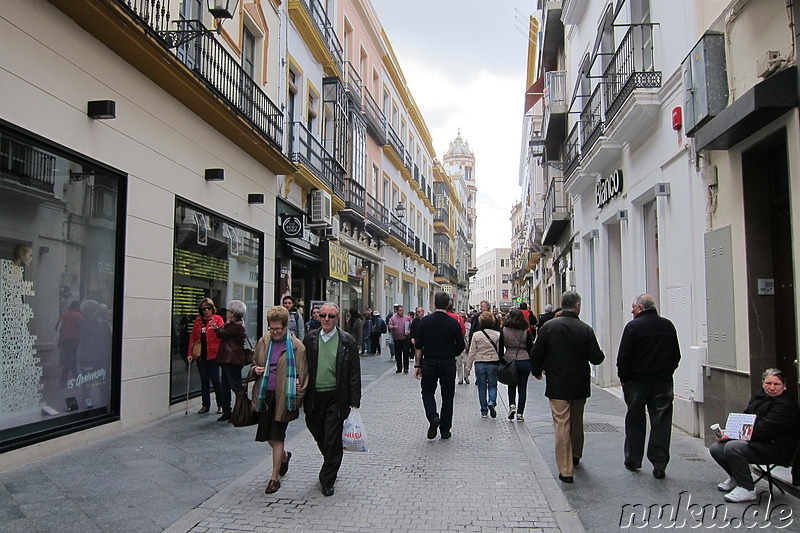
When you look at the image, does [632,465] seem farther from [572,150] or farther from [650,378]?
[572,150]

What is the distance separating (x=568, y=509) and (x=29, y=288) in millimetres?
5758

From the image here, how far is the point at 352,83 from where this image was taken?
21.6 m

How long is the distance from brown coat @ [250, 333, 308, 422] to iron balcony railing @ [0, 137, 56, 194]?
10.3 feet

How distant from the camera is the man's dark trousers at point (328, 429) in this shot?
556 cm

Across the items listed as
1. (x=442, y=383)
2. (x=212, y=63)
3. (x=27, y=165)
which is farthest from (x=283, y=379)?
(x=212, y=63)

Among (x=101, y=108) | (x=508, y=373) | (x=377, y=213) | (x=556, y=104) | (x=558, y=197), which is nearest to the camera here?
(x=101, y=108)

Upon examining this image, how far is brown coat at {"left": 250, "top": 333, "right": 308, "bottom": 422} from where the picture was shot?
5535 mm

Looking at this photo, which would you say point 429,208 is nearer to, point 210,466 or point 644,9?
point 644,9

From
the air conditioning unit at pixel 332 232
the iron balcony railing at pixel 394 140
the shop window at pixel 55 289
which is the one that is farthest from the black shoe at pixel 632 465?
the iron balcony railing at pixel 394 140

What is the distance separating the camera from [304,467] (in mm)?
6492

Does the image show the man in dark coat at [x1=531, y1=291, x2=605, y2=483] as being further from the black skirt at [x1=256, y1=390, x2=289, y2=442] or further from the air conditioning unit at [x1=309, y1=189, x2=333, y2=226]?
the air conditioning unit at [x1=309, y1=189, x2=333, y2=226]

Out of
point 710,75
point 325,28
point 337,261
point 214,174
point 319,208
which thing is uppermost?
point 325,28

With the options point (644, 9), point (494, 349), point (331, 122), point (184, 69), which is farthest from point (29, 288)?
point (331, 122)

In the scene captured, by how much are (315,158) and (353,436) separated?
1280 cm
